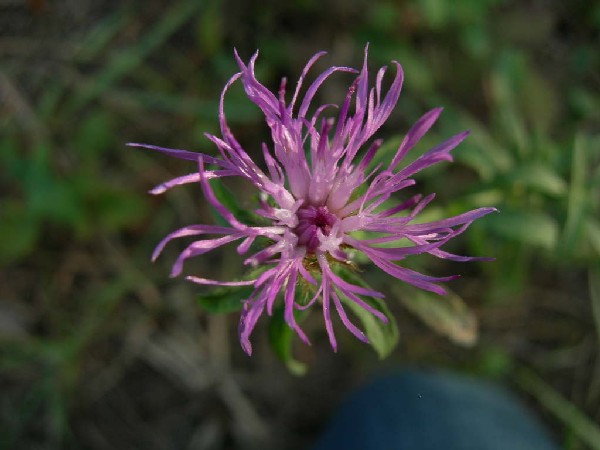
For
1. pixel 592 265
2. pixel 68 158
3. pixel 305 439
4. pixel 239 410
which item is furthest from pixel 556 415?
pixel 68 158

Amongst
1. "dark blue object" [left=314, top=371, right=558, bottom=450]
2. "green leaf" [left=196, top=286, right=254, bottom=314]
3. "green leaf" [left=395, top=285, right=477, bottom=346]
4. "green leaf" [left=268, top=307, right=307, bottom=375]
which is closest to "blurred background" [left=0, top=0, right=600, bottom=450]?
"dark blue object" [left=314, top=371, right=558, bottom=450]

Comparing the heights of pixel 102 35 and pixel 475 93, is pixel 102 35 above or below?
below

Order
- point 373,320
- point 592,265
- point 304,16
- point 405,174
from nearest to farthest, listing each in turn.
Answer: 1. point 405,174
2. point 373,320
3. point 592,265
4. point 304,16

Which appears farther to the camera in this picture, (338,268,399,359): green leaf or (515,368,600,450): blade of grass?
(515,368,600,450): blade of grass

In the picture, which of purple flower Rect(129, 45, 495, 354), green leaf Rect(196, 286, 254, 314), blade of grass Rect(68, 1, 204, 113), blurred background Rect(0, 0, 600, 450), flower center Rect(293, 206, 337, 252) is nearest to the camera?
purple flower Rect(129, 45, 495, 354)

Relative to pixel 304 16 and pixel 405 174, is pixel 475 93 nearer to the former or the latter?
pixel 304 16

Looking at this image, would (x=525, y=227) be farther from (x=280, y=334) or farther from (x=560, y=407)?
(x=560, y=407)

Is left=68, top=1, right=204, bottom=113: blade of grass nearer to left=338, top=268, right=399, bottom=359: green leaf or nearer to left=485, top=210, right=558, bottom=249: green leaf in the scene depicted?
left=485, top=210, right=558, bottom=249: green leaf
